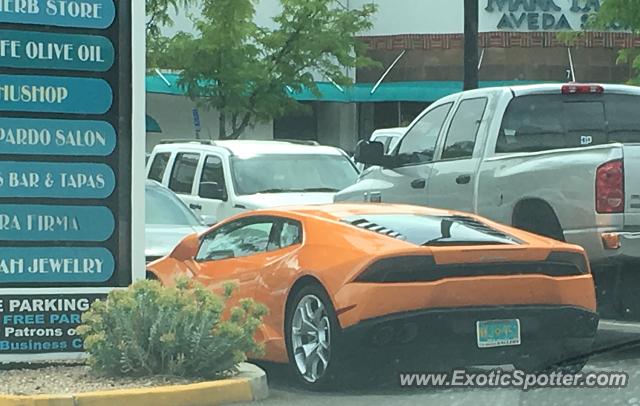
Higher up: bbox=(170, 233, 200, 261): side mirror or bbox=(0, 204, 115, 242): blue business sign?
bbox=(0, 204, 115, 242): blue business sign

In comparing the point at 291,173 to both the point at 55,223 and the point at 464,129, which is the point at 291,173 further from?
the point at 55,223

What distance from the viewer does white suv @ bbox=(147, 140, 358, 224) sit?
1510 centimetres

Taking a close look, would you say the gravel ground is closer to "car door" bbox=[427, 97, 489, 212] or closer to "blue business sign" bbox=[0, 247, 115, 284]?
"blue business sign" bbox=[0, 247, 115, 284]

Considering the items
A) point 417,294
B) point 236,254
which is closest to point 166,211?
point 236,254

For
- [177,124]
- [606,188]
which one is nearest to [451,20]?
[177,124]

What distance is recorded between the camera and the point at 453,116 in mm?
12148

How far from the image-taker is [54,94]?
28.8 feet

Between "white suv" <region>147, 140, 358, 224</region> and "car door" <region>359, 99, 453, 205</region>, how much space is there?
6.46ft

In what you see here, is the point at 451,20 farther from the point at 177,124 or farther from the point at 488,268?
the point at 488,268

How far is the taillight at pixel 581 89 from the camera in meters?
11.6

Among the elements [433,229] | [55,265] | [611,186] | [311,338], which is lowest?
[311,338]

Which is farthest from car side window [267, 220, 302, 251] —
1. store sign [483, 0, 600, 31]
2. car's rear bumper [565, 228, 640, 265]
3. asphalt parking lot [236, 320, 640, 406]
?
store sign [483, 0, 600, 31]

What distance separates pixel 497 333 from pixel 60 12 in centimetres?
382

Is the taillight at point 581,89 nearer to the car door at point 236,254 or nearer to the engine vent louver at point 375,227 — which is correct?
the engine vent louver at point 375,227
